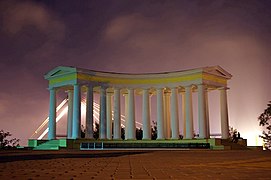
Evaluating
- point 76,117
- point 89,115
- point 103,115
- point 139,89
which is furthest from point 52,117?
point 139,89

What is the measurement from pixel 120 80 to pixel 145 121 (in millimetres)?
10522

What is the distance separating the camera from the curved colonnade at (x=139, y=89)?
79312 mm

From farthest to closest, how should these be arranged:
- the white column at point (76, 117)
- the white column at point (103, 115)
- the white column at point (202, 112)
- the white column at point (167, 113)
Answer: the white column at point (167, 113) < the white column at point (103, 115) < the white column at point (202, 112) < the white column at point (76, 117)

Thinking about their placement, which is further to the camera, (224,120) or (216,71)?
(224,120)

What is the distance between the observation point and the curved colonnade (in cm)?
7931

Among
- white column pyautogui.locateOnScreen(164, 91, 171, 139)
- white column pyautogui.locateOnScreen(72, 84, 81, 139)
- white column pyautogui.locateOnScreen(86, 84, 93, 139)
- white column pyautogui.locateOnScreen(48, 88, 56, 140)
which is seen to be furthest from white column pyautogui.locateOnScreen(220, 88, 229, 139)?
white column pyautogui.locateOnScreen(48, 88, 56, 140)

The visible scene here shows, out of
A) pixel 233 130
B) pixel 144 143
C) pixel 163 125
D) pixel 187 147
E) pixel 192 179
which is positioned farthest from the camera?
pixel 233 130

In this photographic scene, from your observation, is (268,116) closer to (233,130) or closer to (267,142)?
(267,142)

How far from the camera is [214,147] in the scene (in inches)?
2822

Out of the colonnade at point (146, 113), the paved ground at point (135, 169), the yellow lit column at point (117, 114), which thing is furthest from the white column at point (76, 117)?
the paved ground at point (135, 169)

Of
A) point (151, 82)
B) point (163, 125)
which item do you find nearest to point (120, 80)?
point (151, 82)

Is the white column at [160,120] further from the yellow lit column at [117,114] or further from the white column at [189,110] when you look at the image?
the yellow lit column at [117,114]

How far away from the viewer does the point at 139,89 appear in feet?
287

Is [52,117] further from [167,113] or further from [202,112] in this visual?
[202,112]
